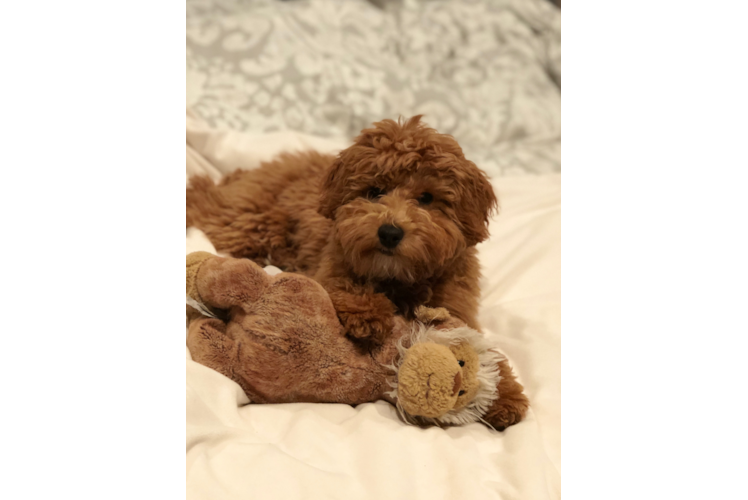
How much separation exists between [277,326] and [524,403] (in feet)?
2.20

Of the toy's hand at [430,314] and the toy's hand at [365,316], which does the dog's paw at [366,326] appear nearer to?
the toy's hand at [365,316]

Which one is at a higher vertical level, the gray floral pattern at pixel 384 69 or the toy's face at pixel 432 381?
the gray floral pattern at pixel 384 69

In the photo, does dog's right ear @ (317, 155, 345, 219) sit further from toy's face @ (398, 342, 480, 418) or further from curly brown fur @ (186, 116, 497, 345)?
toy's face @ (398, 342, 480, 418)

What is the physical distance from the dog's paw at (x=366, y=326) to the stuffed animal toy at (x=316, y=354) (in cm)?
2

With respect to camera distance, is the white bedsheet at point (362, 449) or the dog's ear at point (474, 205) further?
the dog's ear at point (474, 205)

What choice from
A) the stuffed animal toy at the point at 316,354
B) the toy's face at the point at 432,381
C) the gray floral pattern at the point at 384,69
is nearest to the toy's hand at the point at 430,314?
the stuffed animal toy at the point at 316,354

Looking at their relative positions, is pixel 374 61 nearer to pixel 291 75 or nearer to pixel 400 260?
pixel 291 75

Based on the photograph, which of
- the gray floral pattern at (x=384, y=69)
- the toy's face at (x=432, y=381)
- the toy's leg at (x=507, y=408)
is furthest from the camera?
the gray floral pattern at (x=384, y=69)

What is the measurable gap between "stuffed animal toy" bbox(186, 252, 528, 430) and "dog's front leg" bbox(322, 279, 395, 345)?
0.02 m

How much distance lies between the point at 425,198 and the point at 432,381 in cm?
55

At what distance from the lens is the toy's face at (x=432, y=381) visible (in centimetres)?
141

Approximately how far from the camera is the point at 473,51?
4.20 metres

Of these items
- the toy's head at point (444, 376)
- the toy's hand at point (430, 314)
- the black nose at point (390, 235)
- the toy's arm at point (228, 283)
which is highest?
the black nose at point (390, 235)

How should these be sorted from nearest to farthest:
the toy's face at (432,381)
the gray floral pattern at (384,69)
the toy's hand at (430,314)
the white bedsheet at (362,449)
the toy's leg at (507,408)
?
1. the white bedsheet at (362,449)
2. the toy's face at (432,381)
3. the toy's leg at (507,408)
4. the toy's hand at (430,314)
5. the gray floral pattern at (384,69)
